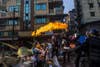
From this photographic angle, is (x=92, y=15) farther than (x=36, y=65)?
Yes

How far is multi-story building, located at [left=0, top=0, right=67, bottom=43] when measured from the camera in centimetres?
5840

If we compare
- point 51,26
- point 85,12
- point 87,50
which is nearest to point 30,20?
point 85,12

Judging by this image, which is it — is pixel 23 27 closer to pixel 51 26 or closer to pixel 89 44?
pixel 51 26

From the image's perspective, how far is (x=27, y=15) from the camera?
62.1 metres

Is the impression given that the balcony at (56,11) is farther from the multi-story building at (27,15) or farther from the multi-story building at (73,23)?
the multi-story building at (73,23)

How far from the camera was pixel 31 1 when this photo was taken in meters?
62.2

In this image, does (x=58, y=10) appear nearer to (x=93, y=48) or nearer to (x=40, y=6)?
(x=40, y=6)

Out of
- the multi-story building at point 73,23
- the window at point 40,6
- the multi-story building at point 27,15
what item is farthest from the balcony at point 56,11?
the multi-story building at point 73,23

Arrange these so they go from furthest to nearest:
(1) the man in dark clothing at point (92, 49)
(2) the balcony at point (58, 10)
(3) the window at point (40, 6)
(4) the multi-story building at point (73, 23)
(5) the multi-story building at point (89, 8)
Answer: (5) the multi-story building at point (89, 8)
(3) the window at point (40, 6)
(2) the balcony at point (58, 10)
(4) the multi-story building at point (73, 23)
(1) the man in dark clothing at point (92, 49)

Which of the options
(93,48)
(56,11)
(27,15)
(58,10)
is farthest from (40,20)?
(93,48)

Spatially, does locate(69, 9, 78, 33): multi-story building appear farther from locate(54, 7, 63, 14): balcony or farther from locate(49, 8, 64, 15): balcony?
locate(49, 8, 64, 15): balcony

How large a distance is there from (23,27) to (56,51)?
44918mm

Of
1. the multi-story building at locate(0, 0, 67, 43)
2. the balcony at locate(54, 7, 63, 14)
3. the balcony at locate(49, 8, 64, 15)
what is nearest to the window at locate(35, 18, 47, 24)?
the multi-story building at locate(0, 0, 67, 43)

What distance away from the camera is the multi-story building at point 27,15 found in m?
58.4
